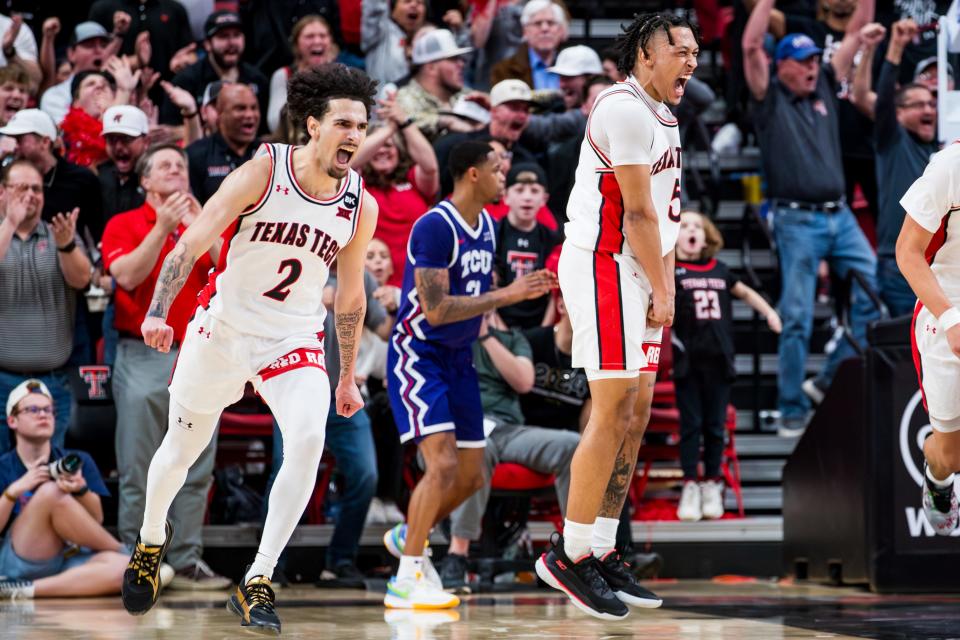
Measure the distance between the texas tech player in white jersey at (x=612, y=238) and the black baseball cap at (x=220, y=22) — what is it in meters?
5.94

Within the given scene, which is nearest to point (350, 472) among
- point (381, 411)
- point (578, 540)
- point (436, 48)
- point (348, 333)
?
point (381, 411)

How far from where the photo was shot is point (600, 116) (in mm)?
6043

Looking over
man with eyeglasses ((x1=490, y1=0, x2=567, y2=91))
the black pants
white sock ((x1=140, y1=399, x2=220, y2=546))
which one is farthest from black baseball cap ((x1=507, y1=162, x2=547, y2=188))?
white sock ((x1=140, y1=399, x2=220, y2=546))

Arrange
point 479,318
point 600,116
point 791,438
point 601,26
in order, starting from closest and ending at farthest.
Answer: point 600,116
point 479,318
point 791,438
point 601,26

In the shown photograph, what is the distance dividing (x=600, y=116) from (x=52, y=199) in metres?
4.87

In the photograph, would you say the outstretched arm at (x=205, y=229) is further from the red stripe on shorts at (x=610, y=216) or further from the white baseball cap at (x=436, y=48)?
the white baseball cap at (x=436, y=48)

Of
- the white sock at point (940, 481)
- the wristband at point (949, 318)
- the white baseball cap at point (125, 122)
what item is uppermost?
the white baseball cap at point (125, 122)

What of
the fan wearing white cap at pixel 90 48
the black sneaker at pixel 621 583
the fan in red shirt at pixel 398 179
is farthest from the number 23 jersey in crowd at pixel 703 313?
the fan wearing white cap at pixel 90 48

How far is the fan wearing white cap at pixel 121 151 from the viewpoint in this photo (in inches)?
384

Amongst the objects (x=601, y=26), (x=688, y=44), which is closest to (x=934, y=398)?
(x=688, y=44)

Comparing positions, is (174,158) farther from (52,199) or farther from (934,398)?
(934,398)

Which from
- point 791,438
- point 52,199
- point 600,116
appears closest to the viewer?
point 600,116

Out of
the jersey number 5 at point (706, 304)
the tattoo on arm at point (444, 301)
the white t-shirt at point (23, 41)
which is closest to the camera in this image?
the tattoo on arm at point (444, 301)

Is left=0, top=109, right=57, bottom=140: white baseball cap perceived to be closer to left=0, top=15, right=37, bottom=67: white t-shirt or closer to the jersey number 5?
left=0, top=15, right=37, bottom=67: white t-shirt
